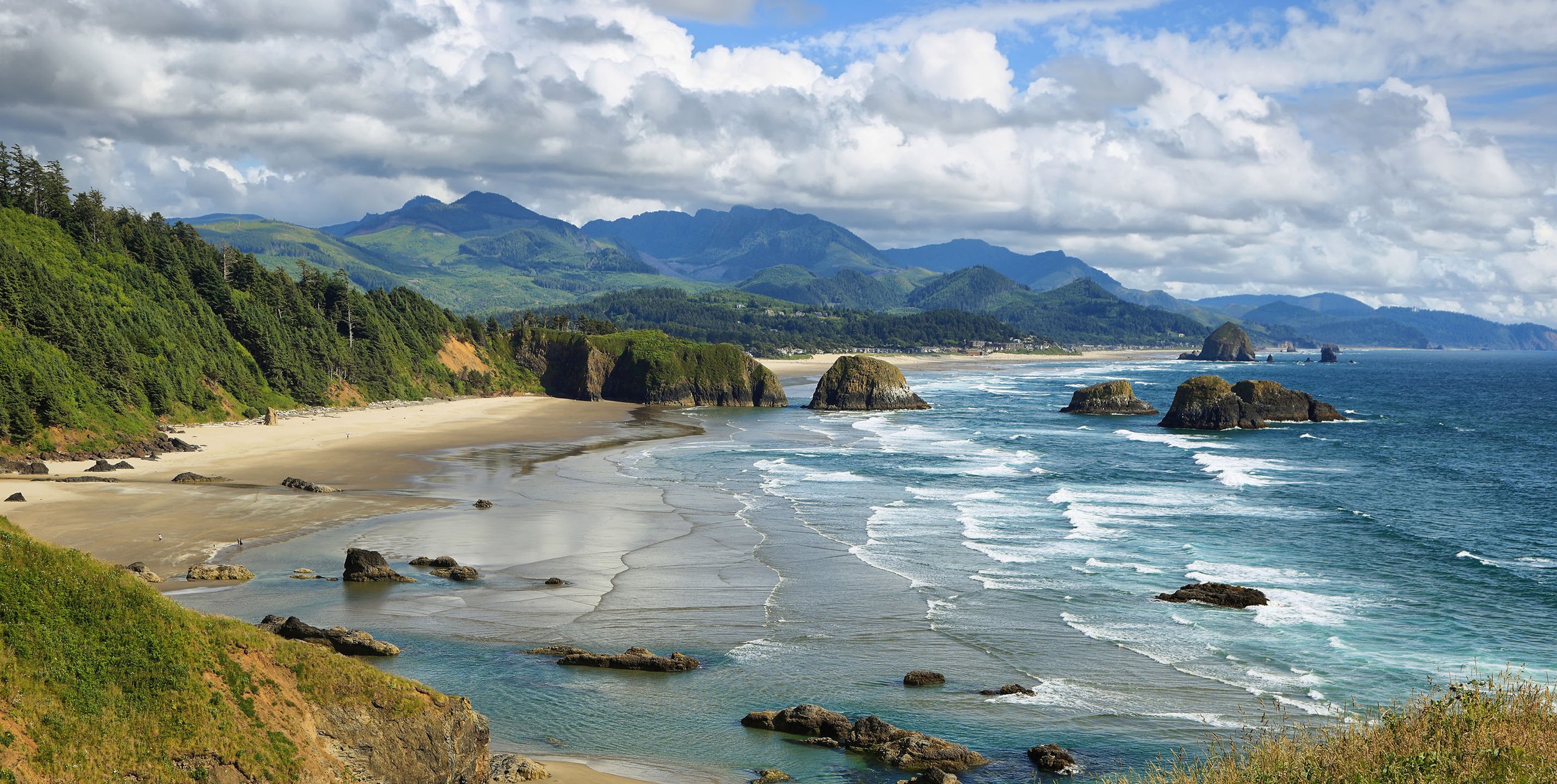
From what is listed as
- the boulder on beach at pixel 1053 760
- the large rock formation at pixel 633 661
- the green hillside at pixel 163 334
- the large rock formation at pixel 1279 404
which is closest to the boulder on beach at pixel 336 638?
the large rock formation at pixel 633 661

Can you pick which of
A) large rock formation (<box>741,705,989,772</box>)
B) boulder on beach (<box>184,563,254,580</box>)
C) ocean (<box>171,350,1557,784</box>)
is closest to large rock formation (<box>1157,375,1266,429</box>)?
ocean (<box>171,350,1557,784</box>)

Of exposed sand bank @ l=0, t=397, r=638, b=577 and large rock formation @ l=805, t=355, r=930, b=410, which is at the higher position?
large rock formation @ l=805, t=355, r=930, b=410

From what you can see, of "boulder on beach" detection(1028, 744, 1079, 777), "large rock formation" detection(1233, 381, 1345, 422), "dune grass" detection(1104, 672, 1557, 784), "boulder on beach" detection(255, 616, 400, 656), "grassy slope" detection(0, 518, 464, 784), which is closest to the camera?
"dune grass" detection(1104, 672, 1557, 784)

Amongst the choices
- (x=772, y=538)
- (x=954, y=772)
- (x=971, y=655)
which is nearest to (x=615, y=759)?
(x=954, y=772)

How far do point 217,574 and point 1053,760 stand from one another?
26.9m

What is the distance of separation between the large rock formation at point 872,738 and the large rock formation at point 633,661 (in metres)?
3.57

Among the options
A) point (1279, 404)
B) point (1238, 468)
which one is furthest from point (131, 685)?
point (1279, 404)

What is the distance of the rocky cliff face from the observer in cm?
12744

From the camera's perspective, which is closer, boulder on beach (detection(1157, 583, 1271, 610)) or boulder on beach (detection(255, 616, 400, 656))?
boulder on beach (detection(255, 616, 400, 656))

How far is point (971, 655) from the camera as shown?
27250mm

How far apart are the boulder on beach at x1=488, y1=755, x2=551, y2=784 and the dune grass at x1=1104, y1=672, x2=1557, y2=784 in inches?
399

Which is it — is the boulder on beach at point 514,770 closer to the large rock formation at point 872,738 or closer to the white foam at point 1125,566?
the large rock formation at point 872,738

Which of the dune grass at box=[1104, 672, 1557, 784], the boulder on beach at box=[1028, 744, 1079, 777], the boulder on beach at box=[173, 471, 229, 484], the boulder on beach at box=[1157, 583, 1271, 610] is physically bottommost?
the boulder on beach at box=[1028, 744, 1079, 777]

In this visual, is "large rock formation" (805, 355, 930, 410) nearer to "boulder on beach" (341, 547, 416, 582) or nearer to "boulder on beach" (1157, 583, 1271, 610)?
"boulder on beach" (1157, 583, 1271, 610)
